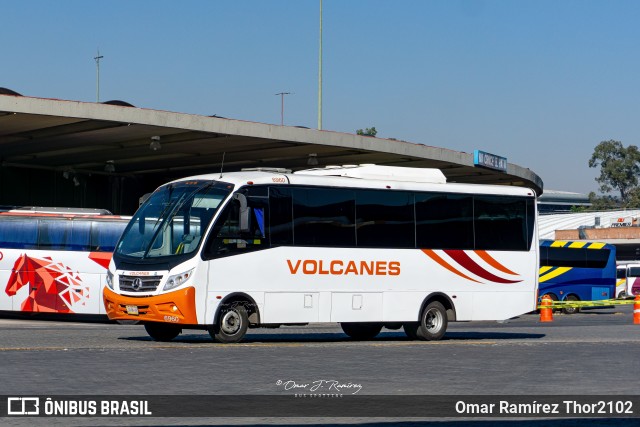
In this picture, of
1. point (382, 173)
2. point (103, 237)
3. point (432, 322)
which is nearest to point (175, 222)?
point (382, 173)

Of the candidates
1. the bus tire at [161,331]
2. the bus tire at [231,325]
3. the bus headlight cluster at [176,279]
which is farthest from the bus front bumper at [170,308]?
the bus tire at [161,331]

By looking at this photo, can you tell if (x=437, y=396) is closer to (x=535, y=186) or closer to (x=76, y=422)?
(x=76, y=422)

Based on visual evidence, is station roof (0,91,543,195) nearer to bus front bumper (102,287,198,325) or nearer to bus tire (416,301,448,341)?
bus front bumper (102,287,198,325)

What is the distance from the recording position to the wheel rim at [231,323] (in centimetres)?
1936

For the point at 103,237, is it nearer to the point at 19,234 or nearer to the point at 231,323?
the point at 19,234

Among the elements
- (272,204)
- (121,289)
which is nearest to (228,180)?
(272,204)

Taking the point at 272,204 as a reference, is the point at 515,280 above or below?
below

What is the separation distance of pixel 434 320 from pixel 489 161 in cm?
2516

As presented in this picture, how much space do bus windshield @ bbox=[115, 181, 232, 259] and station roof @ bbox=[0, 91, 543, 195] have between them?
39.1ft

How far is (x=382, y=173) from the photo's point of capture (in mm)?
21969

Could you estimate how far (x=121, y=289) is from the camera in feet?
62.7

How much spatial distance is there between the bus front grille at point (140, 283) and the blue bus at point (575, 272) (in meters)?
28.6

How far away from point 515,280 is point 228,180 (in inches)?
265

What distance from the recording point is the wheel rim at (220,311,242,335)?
19359 mm
